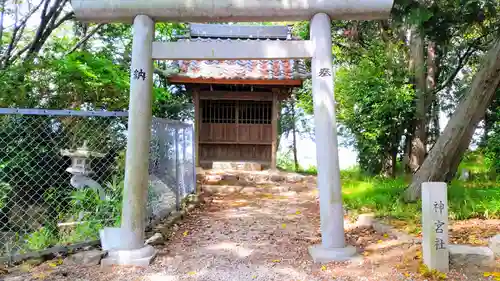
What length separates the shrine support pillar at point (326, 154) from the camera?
Answer: 3.95m

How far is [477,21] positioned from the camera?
5945mm

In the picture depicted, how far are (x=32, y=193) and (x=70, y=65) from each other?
88.2 inches

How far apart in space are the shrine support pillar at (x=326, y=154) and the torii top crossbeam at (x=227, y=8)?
0.24 meters

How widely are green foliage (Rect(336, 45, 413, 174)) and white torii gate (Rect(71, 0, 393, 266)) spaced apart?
239 inches

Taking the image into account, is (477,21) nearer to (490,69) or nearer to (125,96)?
(490,69)

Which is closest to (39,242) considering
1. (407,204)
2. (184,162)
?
(184,162)

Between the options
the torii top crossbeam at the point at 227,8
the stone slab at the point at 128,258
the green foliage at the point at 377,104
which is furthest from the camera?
the green foliage at the point at 377,104

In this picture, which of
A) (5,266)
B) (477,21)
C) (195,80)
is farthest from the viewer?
(195,80)

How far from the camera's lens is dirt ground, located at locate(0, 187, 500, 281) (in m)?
3.50

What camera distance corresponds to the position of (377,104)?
993 centimetres

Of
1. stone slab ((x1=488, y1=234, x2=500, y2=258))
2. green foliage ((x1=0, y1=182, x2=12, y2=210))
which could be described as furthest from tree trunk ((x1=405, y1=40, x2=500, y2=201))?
green foliage ((x1=0, y1=182, x2=12, y2=210))

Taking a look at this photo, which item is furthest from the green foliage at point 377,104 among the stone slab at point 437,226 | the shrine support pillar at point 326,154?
the stone slab at point 437,226

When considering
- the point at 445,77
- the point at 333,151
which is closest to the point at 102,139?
the point at 333,151

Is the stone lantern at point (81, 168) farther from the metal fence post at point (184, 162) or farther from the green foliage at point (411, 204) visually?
the green foliage at point (411, 204)
